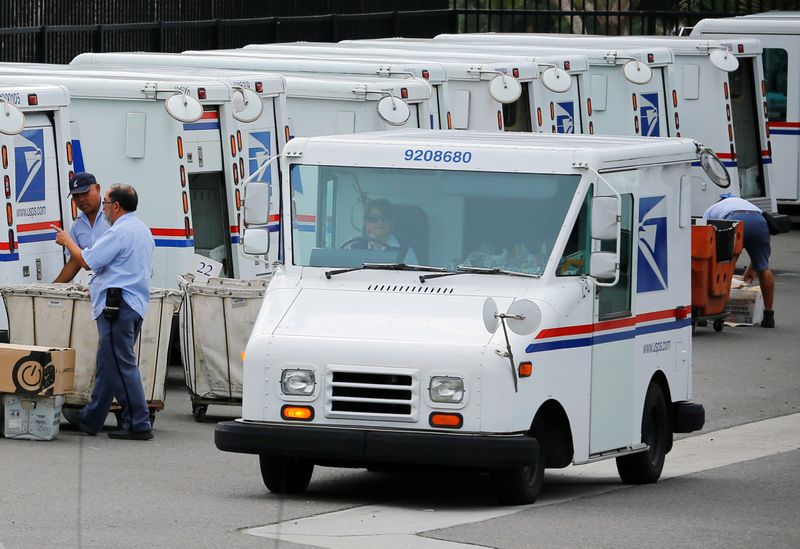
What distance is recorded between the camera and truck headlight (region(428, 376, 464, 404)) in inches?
417

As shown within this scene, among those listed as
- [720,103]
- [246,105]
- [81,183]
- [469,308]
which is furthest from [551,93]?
[469,308]

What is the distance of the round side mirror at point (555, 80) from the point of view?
72.5ft

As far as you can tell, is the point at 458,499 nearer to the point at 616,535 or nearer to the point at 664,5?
the point at 616,535

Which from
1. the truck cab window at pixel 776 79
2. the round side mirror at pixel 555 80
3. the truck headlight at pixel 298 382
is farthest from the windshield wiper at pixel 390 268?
the truck cab window at pixel 776 79

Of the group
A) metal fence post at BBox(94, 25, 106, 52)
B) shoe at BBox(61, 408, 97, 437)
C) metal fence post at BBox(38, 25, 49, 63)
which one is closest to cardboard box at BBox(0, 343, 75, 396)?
shoe at BBox(61, 408, 97, 437)

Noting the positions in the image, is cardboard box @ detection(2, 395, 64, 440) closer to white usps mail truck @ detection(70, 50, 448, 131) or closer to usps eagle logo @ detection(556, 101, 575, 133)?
white usps mail truck @ detection(70, 50, 448, 131)

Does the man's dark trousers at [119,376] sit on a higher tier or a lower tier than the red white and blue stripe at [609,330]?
lower

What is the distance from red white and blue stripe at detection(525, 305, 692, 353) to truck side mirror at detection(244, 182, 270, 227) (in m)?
1.94

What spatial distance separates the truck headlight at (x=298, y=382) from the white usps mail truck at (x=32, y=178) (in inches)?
182

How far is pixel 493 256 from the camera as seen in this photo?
1137 cm

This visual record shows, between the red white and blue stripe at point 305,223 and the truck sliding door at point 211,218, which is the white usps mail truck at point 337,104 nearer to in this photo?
the truck sliding door at point 211,218

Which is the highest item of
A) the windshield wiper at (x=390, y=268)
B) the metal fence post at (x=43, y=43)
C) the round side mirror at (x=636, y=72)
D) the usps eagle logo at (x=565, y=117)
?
the metal fence post at (x=43, y=43)

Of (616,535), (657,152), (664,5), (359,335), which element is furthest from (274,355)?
(664,5)

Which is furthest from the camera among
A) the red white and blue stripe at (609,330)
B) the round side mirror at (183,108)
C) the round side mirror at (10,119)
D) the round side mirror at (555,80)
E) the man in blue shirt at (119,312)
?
the round side mirror at (555,80)
